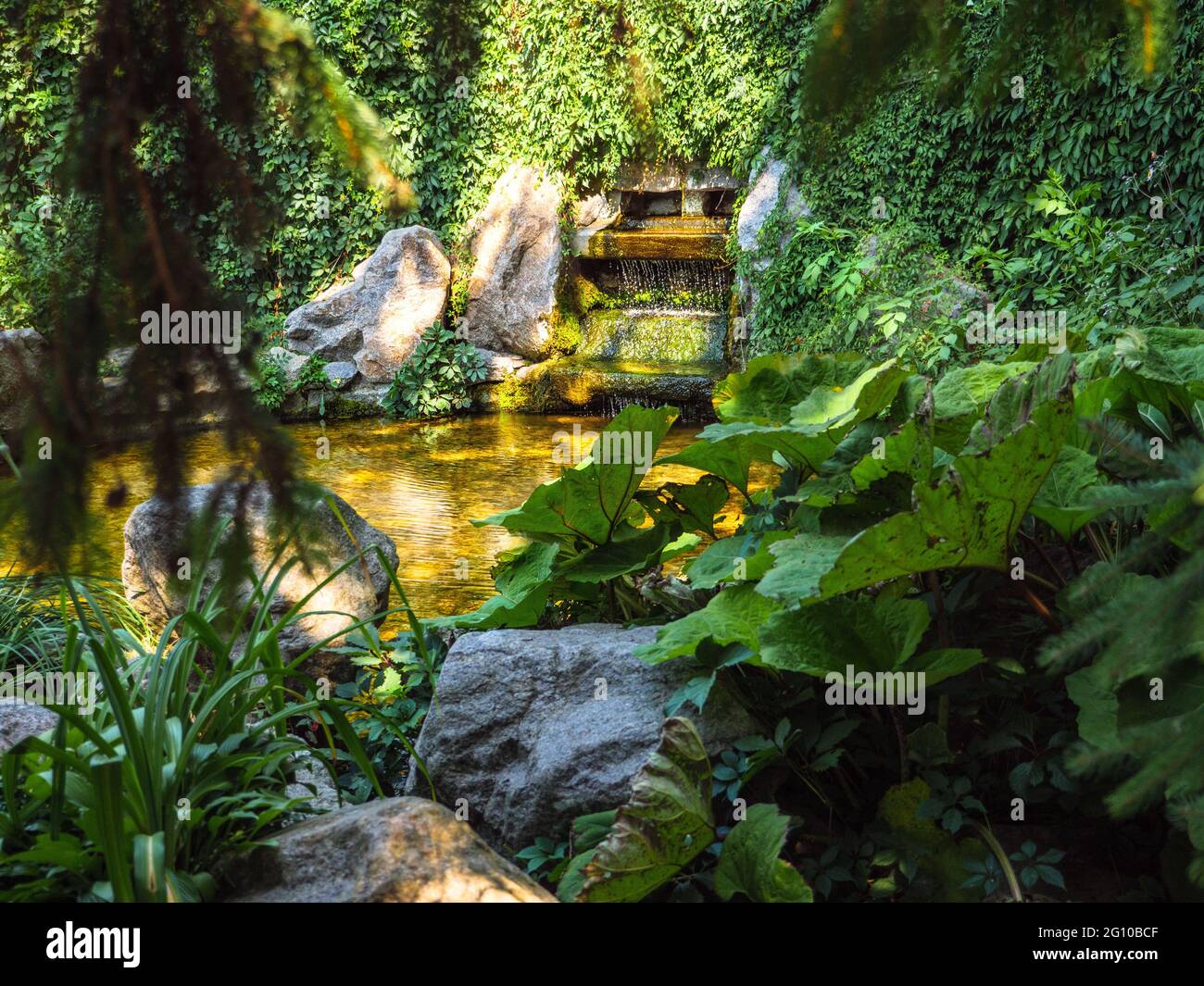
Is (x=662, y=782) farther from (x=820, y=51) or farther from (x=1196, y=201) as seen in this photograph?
(x=1196, y=201)

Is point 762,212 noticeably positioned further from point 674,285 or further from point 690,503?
point 690,503

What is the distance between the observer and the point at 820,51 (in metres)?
1.32

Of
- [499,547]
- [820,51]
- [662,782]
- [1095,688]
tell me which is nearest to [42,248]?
[820,51]

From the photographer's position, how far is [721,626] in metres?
2.12

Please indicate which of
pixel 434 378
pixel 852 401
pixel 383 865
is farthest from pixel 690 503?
pixel 434 378

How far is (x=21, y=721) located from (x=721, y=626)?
1627mm

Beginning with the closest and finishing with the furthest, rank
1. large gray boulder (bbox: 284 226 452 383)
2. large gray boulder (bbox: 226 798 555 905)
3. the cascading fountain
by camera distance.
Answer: large gray boulder (bbox: 226 798 555 905), the cascading fountain, large gray boulder (bbox: 284 226 452 383)

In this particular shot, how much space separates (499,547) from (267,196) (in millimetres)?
5198

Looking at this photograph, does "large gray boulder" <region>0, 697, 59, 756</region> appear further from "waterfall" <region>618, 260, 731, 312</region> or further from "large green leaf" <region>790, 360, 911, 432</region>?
"waterfall" <region>618, 260, 731, 312</region>

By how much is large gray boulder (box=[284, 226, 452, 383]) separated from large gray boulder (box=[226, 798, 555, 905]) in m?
9.48

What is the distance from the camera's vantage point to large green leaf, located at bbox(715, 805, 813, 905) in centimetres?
174

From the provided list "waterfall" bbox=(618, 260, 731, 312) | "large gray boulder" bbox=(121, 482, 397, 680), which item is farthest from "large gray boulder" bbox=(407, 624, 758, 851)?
"waterfall" bbox=(618, 260, 731, 312)

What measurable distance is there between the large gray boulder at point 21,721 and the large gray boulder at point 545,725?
0.86 m

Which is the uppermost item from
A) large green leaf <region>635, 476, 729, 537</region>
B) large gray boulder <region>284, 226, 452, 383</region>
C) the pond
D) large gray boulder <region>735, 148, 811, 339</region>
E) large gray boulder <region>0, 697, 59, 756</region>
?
large gray boulder <region>735, 148, 811, 339</region>
